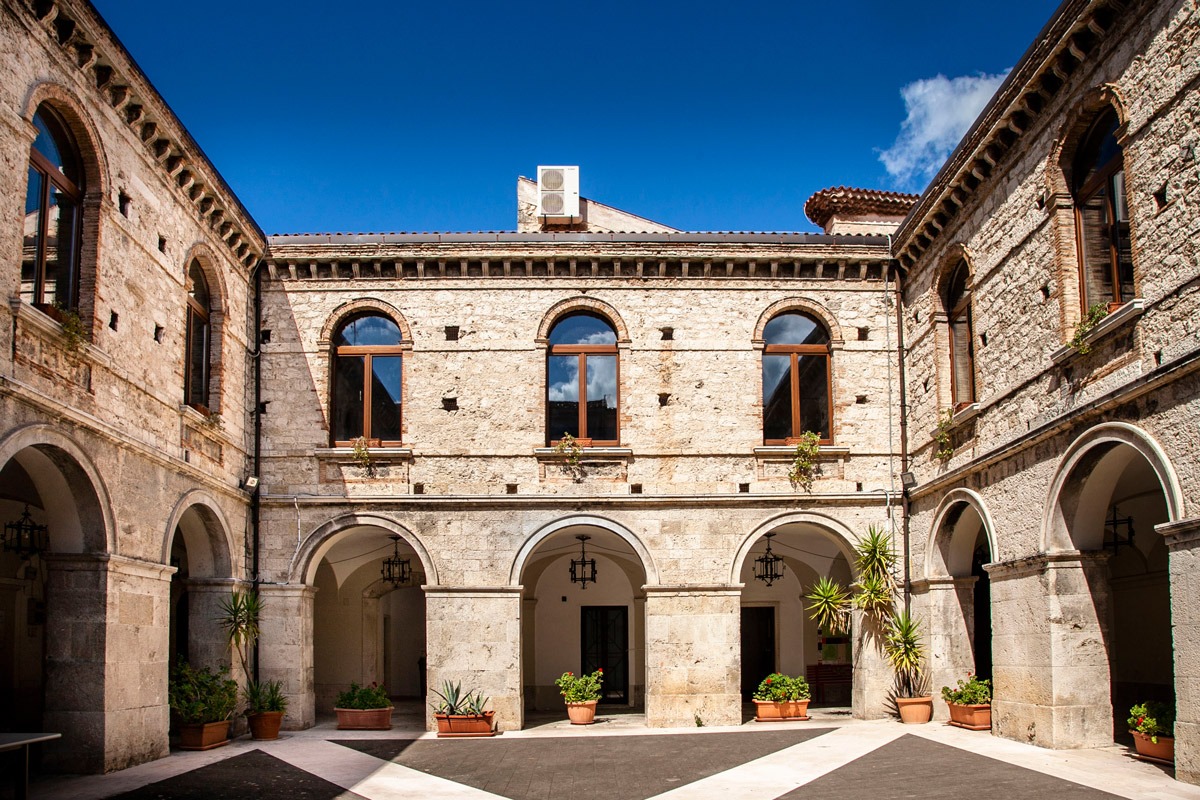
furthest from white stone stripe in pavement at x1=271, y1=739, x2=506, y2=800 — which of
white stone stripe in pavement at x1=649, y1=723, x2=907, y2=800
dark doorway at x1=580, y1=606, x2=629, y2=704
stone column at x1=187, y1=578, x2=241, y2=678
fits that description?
dark doorway at x1=580, y1=606, x2=629, y2=704

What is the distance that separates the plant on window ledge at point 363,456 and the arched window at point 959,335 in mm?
8049

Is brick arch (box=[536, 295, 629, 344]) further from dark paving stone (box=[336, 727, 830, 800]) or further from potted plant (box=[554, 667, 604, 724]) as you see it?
dark paving stone (box=[336, 727, 830, 800])

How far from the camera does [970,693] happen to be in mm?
14367

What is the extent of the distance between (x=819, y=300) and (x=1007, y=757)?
7.48 meters

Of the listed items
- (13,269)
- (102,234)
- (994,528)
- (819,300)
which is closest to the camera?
(13,269)

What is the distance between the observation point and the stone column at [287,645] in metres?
16.0

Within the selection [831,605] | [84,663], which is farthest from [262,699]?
[831,605]

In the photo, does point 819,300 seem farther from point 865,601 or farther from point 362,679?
point 362,679

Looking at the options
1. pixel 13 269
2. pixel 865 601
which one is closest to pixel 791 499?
pixel 865 601

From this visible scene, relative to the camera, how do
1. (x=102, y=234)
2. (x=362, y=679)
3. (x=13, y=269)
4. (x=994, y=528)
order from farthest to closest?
(x=362, y=679), (x=994, y=528), (x=102, y=234), (x=13, y=269)

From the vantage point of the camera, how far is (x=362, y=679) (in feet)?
65.6

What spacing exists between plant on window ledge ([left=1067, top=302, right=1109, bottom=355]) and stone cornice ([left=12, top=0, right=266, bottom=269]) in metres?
9.99

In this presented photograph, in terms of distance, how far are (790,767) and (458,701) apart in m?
5.36

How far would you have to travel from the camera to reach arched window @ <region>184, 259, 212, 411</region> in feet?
48.1
